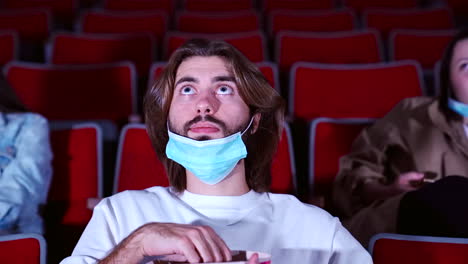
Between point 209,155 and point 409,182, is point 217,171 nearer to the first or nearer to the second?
point 209,155

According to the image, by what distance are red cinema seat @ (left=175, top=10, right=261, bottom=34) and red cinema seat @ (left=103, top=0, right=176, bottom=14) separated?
0.25 meters

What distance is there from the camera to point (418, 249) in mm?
620

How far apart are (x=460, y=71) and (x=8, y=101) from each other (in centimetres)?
81

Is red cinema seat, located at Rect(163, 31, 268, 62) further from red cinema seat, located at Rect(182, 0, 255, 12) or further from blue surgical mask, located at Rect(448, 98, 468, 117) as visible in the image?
blue surgical mask, located at Rect(448, 98, 468, 117)

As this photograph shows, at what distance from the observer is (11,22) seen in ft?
5.99

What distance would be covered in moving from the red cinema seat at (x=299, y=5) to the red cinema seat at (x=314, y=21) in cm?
19

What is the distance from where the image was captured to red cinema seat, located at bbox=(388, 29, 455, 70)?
157cm

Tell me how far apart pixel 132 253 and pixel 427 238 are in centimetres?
33

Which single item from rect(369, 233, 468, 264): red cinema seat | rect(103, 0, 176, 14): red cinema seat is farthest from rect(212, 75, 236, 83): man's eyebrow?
rect(103, 0, 176, 14): red cinema seat

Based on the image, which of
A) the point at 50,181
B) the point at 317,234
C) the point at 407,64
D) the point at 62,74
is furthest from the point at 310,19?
the point at 317,234

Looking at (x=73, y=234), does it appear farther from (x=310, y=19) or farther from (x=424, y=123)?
(x=310, y=19)

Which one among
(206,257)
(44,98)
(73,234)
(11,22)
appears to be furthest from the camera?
(11,22)

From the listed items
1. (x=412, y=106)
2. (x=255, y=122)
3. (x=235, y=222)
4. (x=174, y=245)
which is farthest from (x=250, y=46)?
(x=174, y=245)

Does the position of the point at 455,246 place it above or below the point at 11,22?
below
